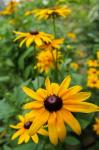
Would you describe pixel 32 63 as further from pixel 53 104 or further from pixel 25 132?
pixel 53 104

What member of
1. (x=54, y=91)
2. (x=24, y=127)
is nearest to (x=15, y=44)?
(x=24, y=127)

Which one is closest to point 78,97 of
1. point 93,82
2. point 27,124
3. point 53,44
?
point 27,124

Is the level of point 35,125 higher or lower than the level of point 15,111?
higher

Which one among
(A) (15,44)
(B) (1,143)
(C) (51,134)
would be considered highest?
(C) (51,134)

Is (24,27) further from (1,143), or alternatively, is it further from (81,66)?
(1,143)

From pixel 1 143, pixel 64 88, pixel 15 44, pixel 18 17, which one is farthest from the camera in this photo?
pixel 18 17

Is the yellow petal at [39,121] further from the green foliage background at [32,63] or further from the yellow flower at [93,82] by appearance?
the yellow flower at [93,82]

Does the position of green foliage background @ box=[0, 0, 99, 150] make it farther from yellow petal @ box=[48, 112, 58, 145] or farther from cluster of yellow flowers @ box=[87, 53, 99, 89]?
yellow petal @ box=[48, 112, 58, 145]
